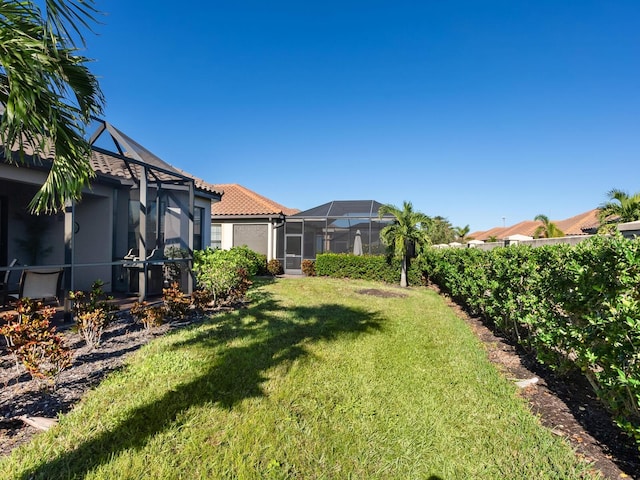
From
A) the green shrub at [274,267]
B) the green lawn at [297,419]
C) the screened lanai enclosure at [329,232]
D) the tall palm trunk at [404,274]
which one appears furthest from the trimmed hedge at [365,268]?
the green lawn at [297,419]

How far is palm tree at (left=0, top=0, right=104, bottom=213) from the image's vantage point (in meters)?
2.54

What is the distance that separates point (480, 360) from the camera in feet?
15.9

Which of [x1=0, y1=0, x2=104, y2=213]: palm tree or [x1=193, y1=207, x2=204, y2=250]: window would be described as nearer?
[x1=0, y1=0, x2=104, y2=213]: palm tree

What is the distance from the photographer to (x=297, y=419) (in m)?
3.02

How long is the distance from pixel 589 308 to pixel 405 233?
1067 centimetres

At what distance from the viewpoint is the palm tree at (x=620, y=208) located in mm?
10445

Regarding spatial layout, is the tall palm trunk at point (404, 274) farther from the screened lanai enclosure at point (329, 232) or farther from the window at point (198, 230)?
the window at point (198, 230)

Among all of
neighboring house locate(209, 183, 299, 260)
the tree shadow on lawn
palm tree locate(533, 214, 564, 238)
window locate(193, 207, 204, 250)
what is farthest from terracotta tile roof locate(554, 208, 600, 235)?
window locate(193, 207, 204, 250)

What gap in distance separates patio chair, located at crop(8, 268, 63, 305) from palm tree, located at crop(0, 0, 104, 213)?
128 inches

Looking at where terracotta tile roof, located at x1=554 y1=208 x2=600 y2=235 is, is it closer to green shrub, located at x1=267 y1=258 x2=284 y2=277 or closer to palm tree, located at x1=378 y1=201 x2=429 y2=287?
palm tree, located at x1=378 y1=201 x2=429 y2=287

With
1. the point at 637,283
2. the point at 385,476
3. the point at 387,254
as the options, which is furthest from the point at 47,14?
the point at 387,254

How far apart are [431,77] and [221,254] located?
1000cm

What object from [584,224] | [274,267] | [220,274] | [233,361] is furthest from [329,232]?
[584,224]

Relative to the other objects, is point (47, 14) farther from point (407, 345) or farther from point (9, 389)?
point (407, 345)
